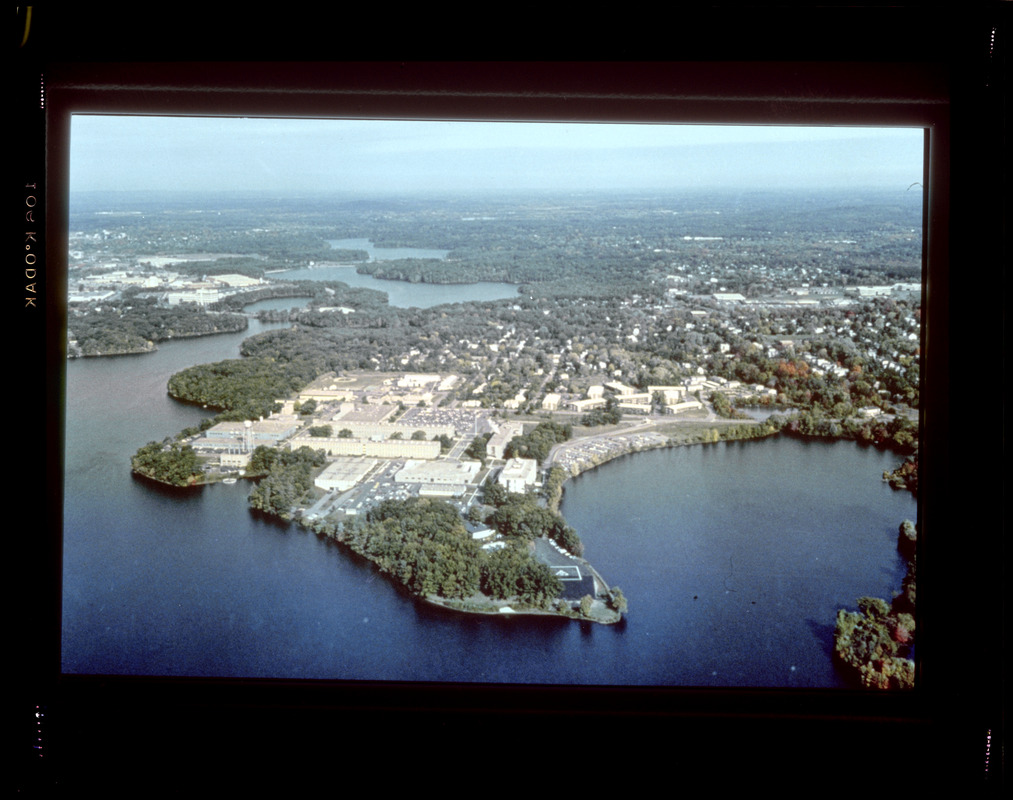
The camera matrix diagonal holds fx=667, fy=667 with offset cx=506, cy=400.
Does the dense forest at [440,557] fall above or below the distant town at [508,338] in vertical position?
below

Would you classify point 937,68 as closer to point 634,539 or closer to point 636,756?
point 634,539

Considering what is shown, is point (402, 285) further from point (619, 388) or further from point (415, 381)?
point (619, 388)

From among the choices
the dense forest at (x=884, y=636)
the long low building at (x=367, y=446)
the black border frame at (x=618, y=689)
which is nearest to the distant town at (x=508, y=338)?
the long low building at (x=367, y=446)

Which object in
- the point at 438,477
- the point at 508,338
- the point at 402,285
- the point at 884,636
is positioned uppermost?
the point at 402,285

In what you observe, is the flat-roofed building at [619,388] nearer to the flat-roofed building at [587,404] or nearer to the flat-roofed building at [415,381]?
the flat-roofed building at [587,404]

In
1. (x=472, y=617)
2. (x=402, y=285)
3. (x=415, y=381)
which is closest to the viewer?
(x=472, y=617)

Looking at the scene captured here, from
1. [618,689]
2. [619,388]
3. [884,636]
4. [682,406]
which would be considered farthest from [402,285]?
[884,636]

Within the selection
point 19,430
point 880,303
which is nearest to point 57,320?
point 19,430

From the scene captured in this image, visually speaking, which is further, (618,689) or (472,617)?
(472,617)
